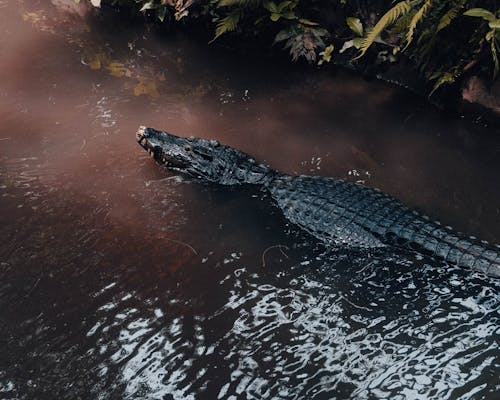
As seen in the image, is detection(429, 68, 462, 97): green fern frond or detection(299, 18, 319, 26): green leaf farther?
detection(299, 18, 319, 26): green leaf

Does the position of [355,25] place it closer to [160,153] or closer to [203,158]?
[203,158]

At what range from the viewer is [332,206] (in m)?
4.43

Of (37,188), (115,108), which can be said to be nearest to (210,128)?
(115,108)

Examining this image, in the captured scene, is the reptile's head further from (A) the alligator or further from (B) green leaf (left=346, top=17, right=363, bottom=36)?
(B) green leaf (left=346, top=17, right=363, bottom=36)

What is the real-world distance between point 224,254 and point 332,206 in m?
1.05

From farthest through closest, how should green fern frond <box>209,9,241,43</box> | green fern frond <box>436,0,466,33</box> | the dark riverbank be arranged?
green fern frond <box>209,9,241,43</box> < the dark riverbank < green fern frond <box>436,0,466,33</box>

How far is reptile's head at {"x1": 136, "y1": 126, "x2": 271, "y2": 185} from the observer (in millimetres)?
5133

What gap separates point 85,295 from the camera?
3750 mm

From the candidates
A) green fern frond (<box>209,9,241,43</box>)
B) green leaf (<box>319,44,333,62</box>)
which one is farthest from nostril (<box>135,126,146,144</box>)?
green leaf (<box>319,44,333,62</box>)

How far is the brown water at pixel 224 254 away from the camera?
3203 mm

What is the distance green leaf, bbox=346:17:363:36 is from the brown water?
68cm

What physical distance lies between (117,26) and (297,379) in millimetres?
7160

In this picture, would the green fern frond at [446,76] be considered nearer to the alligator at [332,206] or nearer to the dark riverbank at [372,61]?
the dark riverbank at [372,61]

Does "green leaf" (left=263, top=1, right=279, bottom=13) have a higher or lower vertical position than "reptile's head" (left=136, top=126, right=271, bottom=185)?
higher
